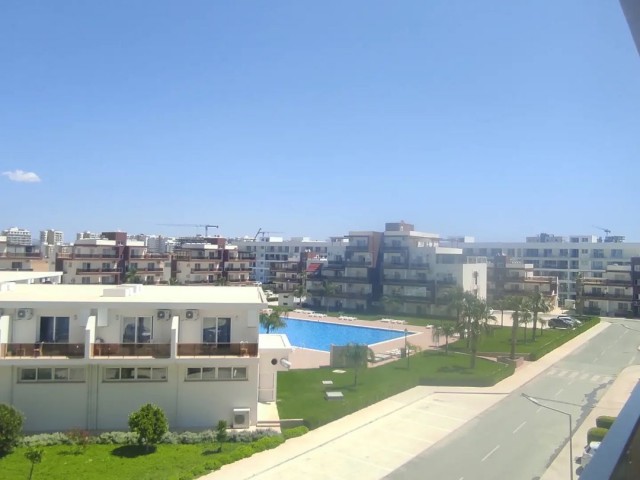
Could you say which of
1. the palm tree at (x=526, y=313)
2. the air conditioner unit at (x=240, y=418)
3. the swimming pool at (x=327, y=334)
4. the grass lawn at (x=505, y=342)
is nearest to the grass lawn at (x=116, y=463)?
the air conditioner unit at (x=240, y=418)

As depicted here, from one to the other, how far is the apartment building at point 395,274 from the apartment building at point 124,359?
1081 inches

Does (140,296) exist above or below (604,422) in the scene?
above

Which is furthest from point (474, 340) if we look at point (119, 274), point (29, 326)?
point (119, 274)

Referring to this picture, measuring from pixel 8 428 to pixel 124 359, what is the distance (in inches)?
128

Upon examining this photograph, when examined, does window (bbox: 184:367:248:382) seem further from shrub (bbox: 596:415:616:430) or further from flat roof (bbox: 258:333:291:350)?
shrub (bbox: 596:415:616:430)

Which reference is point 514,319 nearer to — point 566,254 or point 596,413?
point 596,413

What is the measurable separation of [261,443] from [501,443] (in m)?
6.40

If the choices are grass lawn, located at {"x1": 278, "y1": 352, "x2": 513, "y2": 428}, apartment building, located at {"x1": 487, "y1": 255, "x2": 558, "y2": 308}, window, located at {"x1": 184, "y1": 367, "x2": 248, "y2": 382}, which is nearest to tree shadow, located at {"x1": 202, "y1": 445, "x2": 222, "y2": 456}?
window, located at {"x1": 184, "y1": 367, "x2": 248, "y2": 382}

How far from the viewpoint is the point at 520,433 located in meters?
15.7

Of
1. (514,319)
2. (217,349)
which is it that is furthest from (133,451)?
(514,319)

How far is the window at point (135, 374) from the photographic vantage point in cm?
1569

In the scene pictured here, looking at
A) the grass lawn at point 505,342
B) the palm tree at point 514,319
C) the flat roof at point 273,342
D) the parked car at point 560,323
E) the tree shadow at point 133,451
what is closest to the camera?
the tree shadow at point 133,451

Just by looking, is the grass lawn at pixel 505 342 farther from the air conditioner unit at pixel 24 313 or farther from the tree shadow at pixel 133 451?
the air conditioner unit at pixel 24 313

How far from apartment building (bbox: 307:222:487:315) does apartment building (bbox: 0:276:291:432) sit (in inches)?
1081
